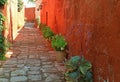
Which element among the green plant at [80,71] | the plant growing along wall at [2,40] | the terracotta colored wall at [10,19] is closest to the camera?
the green plant at [80,71]

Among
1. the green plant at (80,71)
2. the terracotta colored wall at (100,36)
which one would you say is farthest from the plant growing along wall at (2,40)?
the green plant at (80,71)

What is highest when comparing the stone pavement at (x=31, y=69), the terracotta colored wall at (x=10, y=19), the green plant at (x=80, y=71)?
the terracotta colored wall at (x=10, y=19)

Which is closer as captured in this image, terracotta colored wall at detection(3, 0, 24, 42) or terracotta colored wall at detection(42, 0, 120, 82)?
terracotta colored wall at detection(42, 0, 120, 82)

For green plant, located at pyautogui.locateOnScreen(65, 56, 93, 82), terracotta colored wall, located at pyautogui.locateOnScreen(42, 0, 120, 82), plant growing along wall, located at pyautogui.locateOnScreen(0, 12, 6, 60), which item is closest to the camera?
terracotta colored wall, located at pyautogui.locateOnScreen(42, 0, 120, 82)

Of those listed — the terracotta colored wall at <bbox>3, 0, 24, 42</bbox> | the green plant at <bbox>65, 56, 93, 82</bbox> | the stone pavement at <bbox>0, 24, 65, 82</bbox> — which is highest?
the terracotta colored wall at <bbox>3, 0, 24, 42</bbox>

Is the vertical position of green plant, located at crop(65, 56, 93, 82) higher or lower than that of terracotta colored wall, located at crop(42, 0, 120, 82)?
lower

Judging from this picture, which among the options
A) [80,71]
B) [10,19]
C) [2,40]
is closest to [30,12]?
[10,19]

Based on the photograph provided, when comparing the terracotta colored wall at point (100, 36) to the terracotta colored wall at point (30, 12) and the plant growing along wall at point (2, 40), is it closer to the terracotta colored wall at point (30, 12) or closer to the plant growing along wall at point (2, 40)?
the plant growing along wall at point (2, 40)

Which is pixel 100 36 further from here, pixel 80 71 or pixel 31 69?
pixel 31 69

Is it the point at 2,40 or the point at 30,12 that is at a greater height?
the point at 30,12

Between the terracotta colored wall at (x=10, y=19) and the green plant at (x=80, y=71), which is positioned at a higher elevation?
the terracotta colored wall at (x=10, y=19)

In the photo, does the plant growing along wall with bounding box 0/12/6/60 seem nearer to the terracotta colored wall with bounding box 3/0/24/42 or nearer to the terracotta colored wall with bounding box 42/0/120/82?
the terracotta colored wall with bounding box 3/0/24/42

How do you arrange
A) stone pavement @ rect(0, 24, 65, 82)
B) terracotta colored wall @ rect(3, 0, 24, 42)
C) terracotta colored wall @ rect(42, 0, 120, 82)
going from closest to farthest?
terracotta colored wall @ rect(42, 0, 120, 82) < stone pavement @ rect(0, 24, 65, 82) < terracotta colored wall @ rect(3, 0, 24, 42)

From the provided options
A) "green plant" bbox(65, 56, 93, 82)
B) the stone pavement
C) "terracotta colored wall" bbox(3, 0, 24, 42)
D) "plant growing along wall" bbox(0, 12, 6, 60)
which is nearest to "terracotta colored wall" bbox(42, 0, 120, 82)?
"green plant" bbox(65, 56, 93, 82)
